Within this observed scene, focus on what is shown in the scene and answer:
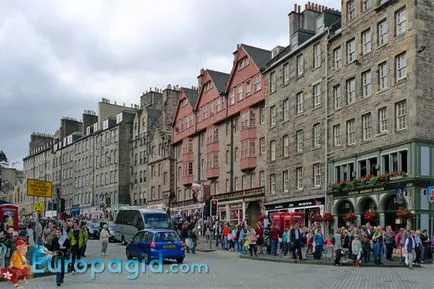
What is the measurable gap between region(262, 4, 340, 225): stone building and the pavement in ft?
60.4

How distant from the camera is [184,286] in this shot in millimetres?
16859

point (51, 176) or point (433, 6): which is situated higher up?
point (433, 6)

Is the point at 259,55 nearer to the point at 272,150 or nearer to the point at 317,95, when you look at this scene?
the point at 272,150

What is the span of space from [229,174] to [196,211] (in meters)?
6.09

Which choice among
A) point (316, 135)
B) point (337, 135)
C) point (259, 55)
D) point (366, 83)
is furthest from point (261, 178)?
point (366, 83)

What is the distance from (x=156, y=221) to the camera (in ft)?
125

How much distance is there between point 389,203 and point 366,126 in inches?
209

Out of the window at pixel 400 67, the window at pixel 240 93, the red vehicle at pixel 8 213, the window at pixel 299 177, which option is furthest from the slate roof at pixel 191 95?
the window at pixel 400 67

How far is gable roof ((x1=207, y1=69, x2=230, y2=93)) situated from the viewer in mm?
60216

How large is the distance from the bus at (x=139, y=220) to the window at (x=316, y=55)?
15185 millimetres

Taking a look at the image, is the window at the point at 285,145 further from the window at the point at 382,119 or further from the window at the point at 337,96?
the window at the point at 382,119

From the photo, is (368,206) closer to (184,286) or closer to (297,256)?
(297,256)

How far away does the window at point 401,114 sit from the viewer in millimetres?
33406

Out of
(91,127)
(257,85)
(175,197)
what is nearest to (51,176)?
(91,127)
